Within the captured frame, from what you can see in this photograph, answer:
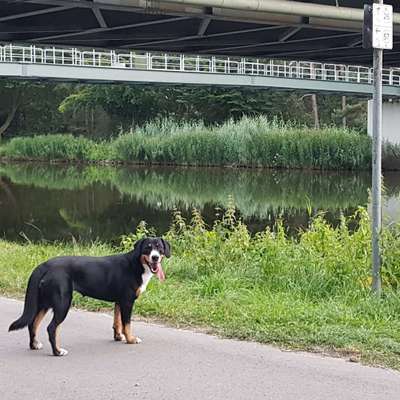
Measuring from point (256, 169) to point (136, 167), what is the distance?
8623mm

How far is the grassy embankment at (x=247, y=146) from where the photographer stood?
3994 centimetres

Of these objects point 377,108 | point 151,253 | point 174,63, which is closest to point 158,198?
point 377,108

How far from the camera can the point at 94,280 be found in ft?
18.8

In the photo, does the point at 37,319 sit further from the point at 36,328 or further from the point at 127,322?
the point at 127,322

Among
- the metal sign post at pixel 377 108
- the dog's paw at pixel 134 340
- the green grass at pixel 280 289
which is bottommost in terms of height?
the dog's paw at pixel 134 340

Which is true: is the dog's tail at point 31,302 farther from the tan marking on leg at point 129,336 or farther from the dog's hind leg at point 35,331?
A: the tan marking on leg at point 129,336

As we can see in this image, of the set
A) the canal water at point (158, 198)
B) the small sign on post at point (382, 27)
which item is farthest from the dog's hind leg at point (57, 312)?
the canal water at point (158, 198)

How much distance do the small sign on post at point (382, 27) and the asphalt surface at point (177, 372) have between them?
10.4ft

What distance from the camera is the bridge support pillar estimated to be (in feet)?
159

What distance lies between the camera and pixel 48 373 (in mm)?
5180

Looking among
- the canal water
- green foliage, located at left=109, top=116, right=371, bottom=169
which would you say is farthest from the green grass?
green foliage, located at left=109, top=116, right=371, bottom=169

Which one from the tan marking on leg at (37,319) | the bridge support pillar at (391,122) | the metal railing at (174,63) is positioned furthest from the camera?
the bridge support pillar at (391,122)

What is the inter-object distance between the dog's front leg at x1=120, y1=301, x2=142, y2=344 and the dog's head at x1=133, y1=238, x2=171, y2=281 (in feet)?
1.11

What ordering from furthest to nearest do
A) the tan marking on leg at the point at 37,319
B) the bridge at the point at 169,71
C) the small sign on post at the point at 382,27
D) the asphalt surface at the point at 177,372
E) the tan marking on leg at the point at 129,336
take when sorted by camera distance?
the bridge at the point at 169,71, the small sign on post at the point at 382,27, the tan marking on leg at the point at 129,336, the tan marking on leg at the point at 37,319, the asphalt surface at the point at 177,372
